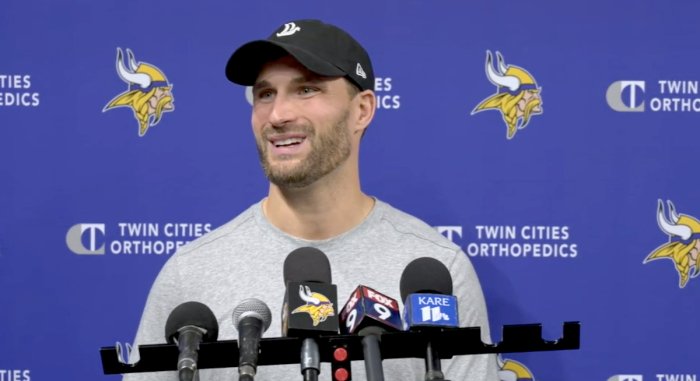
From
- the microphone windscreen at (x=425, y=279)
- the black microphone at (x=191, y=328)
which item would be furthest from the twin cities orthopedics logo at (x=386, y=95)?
the black microphone at (x=191, y=328)

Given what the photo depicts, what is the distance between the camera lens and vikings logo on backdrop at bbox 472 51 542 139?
6.68ft

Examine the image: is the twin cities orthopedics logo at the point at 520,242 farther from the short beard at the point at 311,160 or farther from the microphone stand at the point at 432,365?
the microphone stand at the point at 432,365

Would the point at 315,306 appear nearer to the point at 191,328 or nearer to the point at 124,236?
the point at 191,328

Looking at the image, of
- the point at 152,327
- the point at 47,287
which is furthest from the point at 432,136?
the point at 47,287

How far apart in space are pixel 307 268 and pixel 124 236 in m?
1.17

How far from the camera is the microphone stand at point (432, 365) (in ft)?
2.84

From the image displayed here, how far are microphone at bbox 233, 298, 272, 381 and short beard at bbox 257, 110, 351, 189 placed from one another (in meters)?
0.59

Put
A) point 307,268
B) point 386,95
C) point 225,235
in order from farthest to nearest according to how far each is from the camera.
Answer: point 386,95 < point 225,235 < point 307,268

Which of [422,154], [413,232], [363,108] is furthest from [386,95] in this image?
[413,232]

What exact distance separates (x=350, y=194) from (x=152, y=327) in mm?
429

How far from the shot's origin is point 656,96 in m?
2.05

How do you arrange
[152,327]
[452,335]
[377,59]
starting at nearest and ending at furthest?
[452,335] → [152,327] → [377,59]

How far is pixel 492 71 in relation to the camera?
204cm

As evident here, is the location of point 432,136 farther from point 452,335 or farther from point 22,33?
point 452,335
